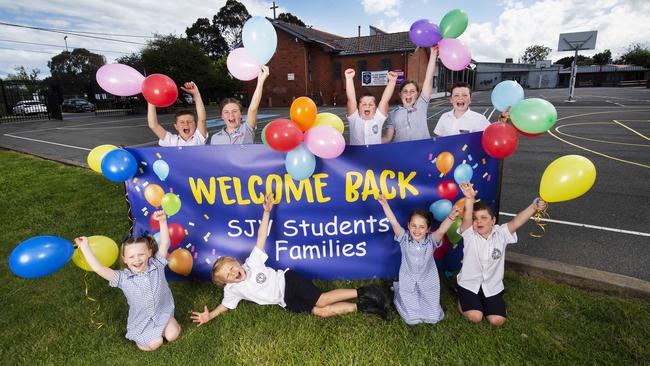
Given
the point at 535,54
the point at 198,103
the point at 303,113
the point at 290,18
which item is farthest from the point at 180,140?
the point at 535,54

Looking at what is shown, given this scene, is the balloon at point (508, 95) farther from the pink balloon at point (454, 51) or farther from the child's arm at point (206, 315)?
the child's arm at point (206, 315)

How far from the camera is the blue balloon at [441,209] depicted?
3.32 meters

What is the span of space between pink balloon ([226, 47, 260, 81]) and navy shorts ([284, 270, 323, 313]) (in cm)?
206

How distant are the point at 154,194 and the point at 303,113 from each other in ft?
5.15

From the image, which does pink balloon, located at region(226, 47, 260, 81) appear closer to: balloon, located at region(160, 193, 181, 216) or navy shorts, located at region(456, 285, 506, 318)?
balloon, located at region(160, 193, 181, 216)

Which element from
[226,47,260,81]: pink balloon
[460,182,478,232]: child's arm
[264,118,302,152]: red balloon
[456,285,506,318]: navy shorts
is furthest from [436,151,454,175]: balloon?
[226,47,260,81]: pink balloon

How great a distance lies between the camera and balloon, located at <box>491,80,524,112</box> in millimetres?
3264

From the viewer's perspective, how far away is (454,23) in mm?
3404

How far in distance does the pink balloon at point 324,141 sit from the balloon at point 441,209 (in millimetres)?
1075

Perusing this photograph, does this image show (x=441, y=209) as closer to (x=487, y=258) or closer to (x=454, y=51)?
(x=487, y=258)

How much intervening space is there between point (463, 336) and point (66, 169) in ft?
30.9

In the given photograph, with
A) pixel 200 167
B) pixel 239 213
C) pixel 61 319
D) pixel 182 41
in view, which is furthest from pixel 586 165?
pixel 182 41

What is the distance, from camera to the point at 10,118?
23.8m

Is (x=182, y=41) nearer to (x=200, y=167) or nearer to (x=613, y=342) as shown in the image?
(x=200, y=167)
